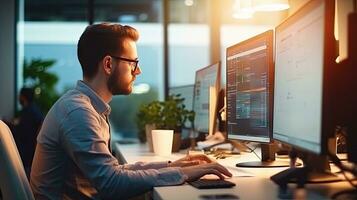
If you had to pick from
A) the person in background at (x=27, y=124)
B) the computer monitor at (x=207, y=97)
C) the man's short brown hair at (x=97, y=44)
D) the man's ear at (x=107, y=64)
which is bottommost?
the person in background at (x=27, y=124)

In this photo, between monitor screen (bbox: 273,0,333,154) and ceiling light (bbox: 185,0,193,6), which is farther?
ceiling light (bbox: 185,0,193,6)

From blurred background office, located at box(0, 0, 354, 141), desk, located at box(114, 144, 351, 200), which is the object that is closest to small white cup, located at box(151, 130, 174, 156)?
desk, located at box(114, 144, 351, 200)

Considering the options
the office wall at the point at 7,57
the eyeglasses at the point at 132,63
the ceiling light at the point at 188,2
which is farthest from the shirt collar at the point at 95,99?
the ceiling light at the point at 188,2

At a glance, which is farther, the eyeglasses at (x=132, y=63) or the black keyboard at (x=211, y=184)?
the eyeglasses at (x=132, y=63)

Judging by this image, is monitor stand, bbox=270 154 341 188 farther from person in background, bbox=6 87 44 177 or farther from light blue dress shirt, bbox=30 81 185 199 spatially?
person in background, bbox=6 87 44 177

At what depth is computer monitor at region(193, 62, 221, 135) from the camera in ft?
9.15

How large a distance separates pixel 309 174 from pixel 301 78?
0.31 m

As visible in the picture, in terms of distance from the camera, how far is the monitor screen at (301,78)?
133 cm

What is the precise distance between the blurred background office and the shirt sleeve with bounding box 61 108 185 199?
4752mm

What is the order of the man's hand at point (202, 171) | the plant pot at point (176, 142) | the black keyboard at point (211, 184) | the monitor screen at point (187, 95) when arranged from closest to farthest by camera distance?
1. the black keyboard at point (211, 184)
2. the man's hand at point (202, 171)
3. the plant pot at point (176, 142)
4. the monitor screen at point (187, 95)

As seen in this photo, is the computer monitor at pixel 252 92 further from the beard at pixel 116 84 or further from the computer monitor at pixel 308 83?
the beard at pixel 116 84

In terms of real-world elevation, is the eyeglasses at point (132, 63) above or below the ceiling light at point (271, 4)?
below

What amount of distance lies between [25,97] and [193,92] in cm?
316

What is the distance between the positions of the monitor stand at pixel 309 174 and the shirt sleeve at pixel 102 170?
31cm
